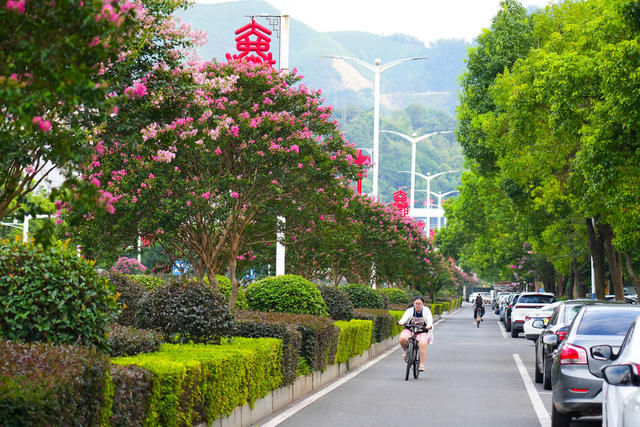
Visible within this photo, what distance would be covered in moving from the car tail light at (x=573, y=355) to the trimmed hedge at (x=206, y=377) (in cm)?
365

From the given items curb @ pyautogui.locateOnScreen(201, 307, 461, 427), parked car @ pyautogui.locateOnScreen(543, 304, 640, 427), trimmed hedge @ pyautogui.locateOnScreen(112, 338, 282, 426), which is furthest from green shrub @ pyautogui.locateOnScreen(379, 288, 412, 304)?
parked car @ pyautogui.locateOnScreen(543, 304, 640, 427)

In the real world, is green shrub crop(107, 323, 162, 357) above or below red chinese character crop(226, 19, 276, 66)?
below

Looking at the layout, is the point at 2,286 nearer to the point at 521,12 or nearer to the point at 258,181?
the point at 258,181

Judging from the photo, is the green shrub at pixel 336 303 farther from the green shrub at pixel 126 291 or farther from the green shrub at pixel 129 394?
the green shrub at pixel 129 394

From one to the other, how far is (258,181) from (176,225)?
2.00 meters

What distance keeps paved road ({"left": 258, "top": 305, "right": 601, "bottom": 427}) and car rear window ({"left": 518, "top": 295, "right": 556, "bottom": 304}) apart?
1730 cm

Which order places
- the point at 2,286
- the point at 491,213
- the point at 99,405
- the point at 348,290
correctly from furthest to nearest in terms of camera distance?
the point at 491,213
the point at 348,290
the point at 2,286
the point at 99,405

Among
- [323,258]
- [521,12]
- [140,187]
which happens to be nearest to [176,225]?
[140,187]

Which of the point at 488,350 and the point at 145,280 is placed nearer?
the point at 145,280

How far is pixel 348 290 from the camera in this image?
33750 millimetres

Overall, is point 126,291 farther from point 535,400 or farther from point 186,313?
point 535,400

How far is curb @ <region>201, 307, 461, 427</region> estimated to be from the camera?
11.7 metres

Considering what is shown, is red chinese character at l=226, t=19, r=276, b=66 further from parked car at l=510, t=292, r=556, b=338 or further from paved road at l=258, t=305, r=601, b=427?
parked car at l=510, t=292, r=556, b=338

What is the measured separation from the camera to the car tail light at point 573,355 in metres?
11.7
